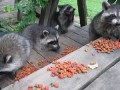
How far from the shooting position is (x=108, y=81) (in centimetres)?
188

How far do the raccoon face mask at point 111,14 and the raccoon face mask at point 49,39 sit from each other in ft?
3.32

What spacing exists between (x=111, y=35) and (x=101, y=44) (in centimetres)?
81

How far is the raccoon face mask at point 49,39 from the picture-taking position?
412cm

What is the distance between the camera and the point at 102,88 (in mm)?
1804

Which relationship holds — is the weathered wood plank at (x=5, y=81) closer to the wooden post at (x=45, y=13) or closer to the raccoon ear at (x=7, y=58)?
the raccoon ear at (x=7, y=58)

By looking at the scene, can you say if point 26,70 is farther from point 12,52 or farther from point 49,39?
point 49,39

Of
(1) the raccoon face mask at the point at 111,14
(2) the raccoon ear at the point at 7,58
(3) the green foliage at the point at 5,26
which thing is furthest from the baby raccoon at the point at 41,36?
(2) the raccoon ear at the point at 7,58

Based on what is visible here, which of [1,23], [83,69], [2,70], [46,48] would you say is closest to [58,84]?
[83,69]

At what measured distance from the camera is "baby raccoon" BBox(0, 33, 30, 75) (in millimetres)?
2891

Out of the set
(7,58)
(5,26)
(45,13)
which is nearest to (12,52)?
(7,58)

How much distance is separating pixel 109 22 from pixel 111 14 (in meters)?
0.12

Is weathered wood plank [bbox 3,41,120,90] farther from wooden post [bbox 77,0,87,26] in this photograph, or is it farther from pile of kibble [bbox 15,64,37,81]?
wooden post [bbox 77,0,87,26]

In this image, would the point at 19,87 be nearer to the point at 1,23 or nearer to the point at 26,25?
the point at 26,25

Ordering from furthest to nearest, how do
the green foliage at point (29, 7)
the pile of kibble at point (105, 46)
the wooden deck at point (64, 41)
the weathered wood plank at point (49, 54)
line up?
the green foliage at point (29, 7) < the weathered wood plank at point (49, 54) < the wooden deck at point (64, 41) < the pile of kibble at point (105, 46)
